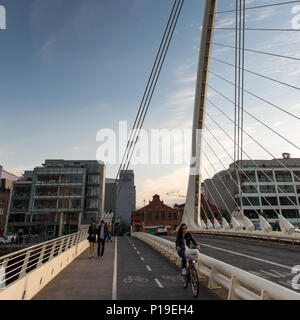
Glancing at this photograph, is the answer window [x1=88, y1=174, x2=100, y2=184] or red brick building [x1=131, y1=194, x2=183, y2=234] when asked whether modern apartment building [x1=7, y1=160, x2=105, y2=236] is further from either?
red brick building [x1=131, y1=194, x2=183, y2=234]

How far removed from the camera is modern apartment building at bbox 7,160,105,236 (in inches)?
2726

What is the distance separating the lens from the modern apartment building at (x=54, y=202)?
6925 cm

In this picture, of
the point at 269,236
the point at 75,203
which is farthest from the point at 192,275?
the point at 75,203

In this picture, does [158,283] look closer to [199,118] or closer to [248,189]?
[199,118]

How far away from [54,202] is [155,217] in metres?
35.1

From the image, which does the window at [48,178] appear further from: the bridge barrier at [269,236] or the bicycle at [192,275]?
the bicycle at [192,275]

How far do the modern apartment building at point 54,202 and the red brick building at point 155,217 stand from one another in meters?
17.6

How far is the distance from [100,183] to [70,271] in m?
70.7

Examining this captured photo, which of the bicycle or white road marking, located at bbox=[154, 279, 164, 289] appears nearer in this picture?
the bicycle

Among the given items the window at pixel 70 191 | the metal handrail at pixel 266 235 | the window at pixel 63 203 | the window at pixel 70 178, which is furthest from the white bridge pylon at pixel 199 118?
the window at pixel 70 178

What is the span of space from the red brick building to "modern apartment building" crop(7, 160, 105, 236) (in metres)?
17.6

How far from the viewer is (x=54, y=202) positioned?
71000mm

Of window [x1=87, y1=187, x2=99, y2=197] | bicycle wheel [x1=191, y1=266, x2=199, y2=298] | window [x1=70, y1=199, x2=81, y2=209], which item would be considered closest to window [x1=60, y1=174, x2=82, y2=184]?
window [x1=87, y1=187, x2=99, y2=197]
